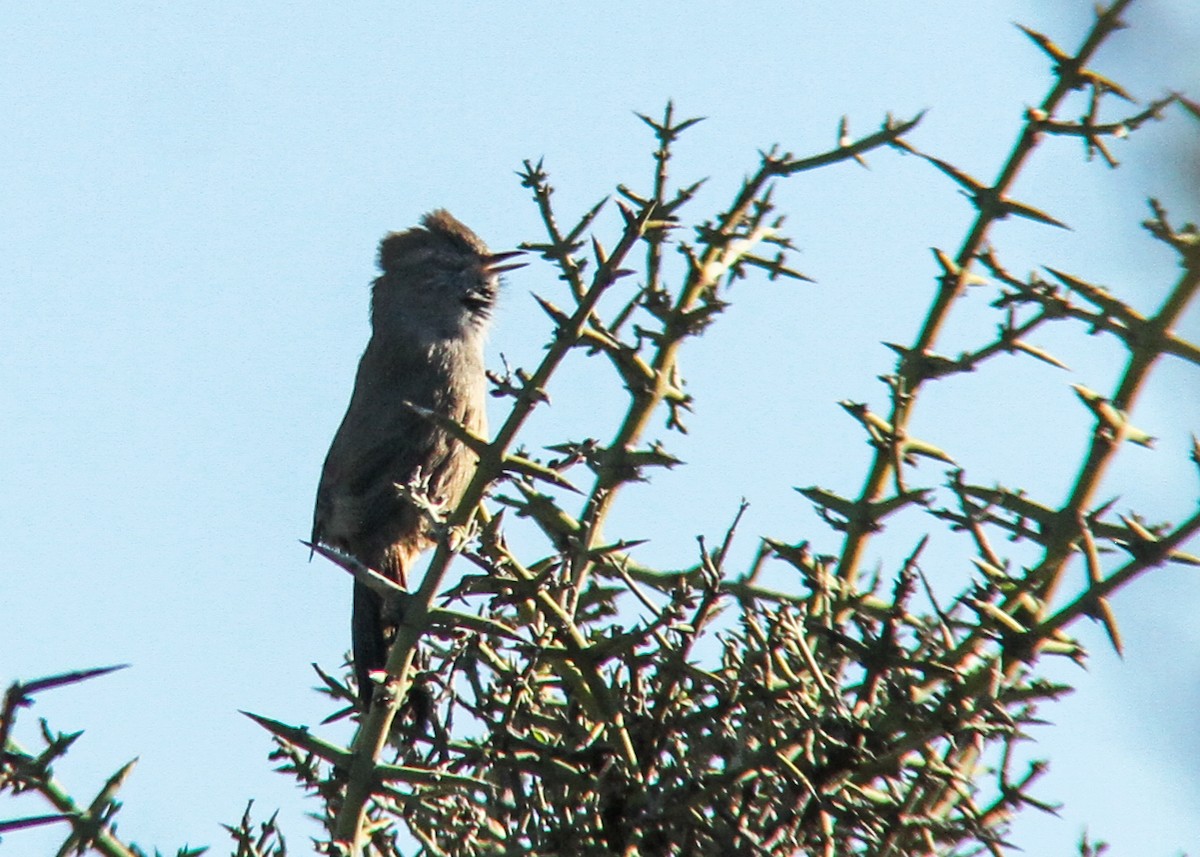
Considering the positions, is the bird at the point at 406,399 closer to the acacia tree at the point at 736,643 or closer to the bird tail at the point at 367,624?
the bird tail at the point at 367,624

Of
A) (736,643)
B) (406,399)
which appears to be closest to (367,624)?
(406,399)

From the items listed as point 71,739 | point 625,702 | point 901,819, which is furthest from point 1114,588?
point 71,739

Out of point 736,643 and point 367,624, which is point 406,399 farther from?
point 736,643

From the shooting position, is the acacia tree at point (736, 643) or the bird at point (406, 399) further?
the bird at point (406, 399)

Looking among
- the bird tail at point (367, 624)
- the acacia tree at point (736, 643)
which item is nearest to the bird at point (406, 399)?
the bird tail at point (367, 624)

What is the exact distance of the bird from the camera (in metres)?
6.35

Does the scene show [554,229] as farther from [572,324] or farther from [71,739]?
[71,739]

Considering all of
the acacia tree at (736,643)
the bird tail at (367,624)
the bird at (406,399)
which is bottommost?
the acacia tree at (736,643)

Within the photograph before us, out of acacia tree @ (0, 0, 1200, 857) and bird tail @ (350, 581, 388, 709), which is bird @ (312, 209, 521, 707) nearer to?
bird tail @ (350, 581, 388, 709)

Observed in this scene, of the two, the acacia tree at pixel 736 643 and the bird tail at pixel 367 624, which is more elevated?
the bird tail at pixel 367 624

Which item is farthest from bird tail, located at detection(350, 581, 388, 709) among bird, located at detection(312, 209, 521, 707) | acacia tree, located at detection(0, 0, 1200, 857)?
acacia tree, located at detection(0, 0, 1200, 857)

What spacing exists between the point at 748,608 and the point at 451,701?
1.70 feet

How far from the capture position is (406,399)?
6609mm

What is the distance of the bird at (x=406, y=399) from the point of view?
635cm
